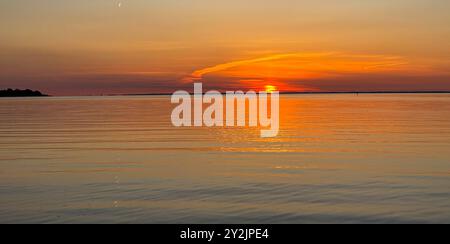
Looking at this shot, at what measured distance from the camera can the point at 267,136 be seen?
39375 millimetres

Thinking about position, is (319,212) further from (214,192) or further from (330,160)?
(330,160)

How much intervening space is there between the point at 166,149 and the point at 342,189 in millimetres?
14965

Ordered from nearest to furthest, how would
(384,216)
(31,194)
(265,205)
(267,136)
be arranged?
(384,216), (265,205), (31,194), (267,136)

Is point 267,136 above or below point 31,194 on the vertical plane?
above

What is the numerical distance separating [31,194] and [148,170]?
6.05 metres

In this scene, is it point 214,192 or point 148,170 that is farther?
point 148,170

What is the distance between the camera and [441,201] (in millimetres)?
16188
